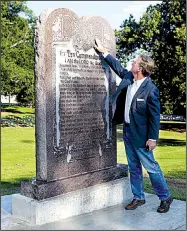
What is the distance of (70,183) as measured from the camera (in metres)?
5.40

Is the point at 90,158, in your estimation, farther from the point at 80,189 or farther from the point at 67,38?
the point at 67,38

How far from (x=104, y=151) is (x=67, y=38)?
1.70m

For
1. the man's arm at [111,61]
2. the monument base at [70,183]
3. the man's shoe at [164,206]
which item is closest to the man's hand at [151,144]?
the man's shoe at [164,206]

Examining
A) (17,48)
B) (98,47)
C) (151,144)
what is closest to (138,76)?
(98,47)

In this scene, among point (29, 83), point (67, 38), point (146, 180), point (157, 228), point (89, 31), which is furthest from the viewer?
point (29, 83)

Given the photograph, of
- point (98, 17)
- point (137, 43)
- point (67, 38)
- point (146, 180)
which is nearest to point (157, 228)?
point (67, 38)

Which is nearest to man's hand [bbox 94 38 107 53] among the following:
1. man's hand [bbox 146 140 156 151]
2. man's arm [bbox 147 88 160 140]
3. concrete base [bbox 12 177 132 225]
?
man's arm [bbox 147 88 160 140]

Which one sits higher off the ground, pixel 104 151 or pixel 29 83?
pixel 29 83

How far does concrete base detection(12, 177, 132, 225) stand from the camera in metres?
4.97

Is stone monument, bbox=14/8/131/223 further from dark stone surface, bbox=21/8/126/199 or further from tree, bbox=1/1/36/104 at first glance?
tree, bbox=1/1/36/104

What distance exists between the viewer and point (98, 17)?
5.92 meters

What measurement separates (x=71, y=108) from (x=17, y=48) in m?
25.0

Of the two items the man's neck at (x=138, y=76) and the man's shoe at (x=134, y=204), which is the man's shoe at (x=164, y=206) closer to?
the man's shoe at (x=134, y=204)

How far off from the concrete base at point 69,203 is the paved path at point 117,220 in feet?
0.25
